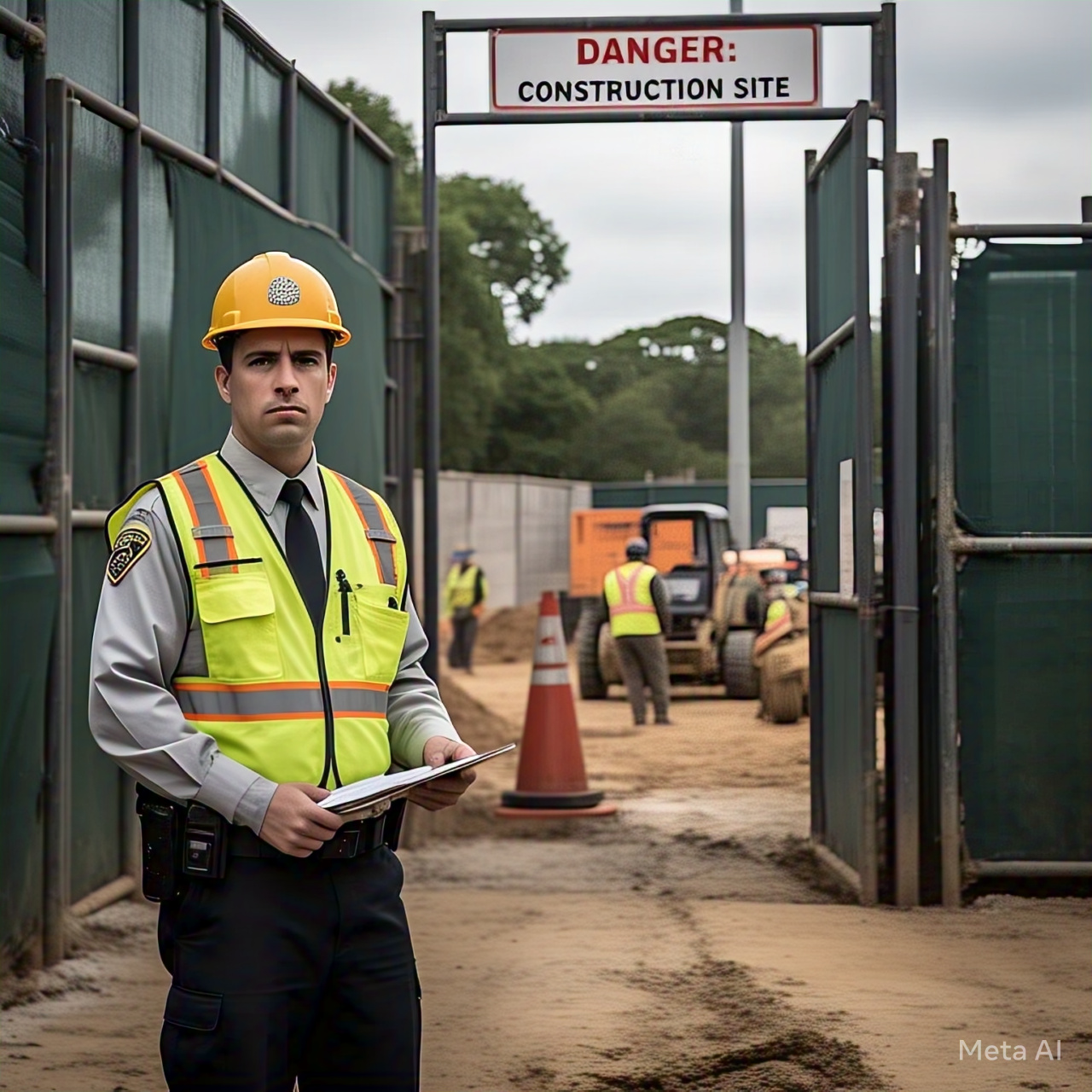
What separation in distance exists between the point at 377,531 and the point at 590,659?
55.2 ft

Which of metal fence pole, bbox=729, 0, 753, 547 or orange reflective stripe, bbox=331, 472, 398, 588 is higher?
metal fence pole, bbox=729, 0, 753, 547

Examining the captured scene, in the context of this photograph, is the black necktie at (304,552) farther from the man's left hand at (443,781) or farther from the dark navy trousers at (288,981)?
the dark navy trousers at (288,981)

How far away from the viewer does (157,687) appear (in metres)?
2.99

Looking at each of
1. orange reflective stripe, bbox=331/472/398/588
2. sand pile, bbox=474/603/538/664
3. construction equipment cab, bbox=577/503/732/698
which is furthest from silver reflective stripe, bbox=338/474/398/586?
sand pile, bbox=474/603/538/664

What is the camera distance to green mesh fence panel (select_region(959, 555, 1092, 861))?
308 inches

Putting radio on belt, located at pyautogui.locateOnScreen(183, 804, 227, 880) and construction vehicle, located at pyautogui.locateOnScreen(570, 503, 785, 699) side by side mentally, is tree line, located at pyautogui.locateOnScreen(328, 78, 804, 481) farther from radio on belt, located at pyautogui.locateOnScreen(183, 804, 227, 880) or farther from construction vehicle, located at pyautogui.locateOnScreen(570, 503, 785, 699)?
radio on belt, located at pyautogui.locateOnScreen(183, 804, 227, 880)

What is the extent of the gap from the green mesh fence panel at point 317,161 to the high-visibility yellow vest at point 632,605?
6.80m

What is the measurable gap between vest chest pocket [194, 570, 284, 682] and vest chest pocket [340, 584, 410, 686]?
0.18m

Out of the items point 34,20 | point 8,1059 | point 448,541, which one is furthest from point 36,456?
point 448,541

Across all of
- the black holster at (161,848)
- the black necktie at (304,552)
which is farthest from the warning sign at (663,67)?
the black holster at (161,848)

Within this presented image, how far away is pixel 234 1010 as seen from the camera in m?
2.99

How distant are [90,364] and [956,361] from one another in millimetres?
3659

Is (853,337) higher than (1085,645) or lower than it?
higher

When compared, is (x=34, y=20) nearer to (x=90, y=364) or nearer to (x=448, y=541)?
(x=90, y=364)
